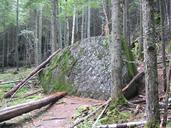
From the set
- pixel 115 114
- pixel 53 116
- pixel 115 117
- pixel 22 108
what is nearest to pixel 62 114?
pixel 53 116

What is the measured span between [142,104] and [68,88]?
3492 millimetres

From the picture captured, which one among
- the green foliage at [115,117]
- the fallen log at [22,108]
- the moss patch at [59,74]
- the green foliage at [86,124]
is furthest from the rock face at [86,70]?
the green foliage at [86,124]

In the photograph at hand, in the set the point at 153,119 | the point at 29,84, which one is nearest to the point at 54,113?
the point at 153,119

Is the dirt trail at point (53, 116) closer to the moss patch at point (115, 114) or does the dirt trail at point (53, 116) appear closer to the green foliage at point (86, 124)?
the green foliage at point (86, 124)

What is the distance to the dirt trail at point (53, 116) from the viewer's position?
30.7 ft

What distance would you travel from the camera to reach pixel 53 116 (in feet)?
32.6

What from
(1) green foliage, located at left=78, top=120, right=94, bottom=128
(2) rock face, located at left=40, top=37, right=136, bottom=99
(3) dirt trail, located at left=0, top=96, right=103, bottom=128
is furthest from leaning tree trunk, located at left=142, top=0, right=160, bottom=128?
(2) rock face, located at left=40, top=37, right=136, bottom=99

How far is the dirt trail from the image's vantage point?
30.7 ft

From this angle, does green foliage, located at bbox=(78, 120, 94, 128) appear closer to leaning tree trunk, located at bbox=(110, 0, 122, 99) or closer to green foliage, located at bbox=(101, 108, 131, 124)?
green foliage, located at bbox=(101, 108, 131, 124)

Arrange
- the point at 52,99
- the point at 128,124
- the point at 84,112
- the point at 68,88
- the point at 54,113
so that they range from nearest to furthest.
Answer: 1. the point at 128,124
2. the point at 84,112
3. the point at 54,113
4. the point at 52,99
5. the point at 68,88

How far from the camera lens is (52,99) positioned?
11.0 m

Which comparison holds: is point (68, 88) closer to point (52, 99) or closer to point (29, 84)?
point (52, 99)

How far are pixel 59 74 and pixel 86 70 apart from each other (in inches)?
45.2

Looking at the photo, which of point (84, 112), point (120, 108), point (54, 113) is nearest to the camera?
point (120, 108)
